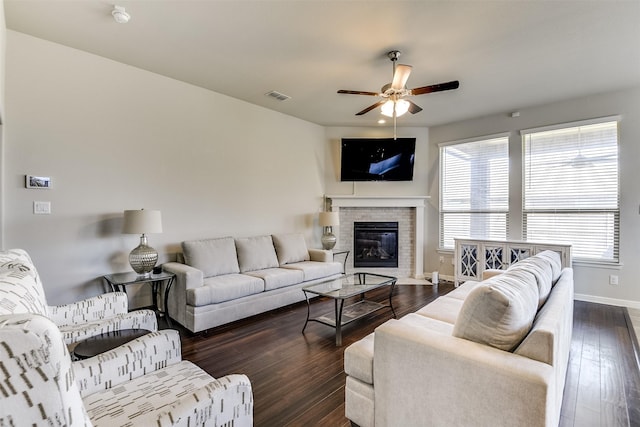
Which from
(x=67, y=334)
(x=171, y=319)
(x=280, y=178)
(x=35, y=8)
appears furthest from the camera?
(x=280, y=178)

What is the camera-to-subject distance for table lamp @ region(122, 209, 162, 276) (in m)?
3.12

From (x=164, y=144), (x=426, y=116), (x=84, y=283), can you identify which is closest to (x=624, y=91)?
(x=426, y=116)

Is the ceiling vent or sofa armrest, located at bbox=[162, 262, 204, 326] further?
the ceiling vent

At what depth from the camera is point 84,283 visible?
3.16 meters

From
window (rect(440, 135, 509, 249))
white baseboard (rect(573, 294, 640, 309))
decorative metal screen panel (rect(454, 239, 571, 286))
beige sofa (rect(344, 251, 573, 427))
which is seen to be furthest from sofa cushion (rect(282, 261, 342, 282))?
white baseboard (rect(573, 294, 640, 309))

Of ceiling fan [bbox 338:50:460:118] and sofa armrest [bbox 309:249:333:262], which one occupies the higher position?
ceiling fan [bbox 338:50:460:118]

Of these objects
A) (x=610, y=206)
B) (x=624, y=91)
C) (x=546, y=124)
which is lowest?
(x=610, y=206)

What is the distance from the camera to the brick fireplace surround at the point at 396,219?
5637mm

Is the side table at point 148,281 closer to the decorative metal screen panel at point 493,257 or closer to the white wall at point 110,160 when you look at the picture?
the white wall at point 110,160

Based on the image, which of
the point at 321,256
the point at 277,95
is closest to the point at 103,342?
the point at 321,256

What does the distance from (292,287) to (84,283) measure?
224 cm

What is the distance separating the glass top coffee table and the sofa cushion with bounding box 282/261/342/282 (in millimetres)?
576

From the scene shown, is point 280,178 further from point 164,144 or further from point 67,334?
point 67,334

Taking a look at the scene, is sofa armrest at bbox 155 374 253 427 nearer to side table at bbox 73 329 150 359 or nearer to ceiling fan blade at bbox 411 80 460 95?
side table at bbox 73 329 150 359
